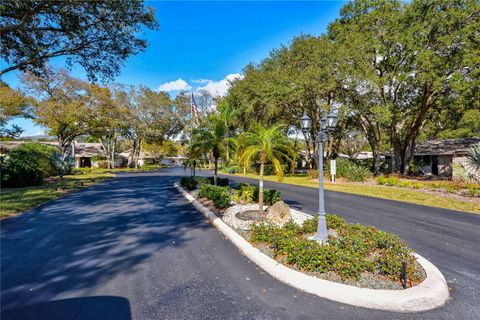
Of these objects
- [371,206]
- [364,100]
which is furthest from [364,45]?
[371,206]

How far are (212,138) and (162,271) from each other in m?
7.63

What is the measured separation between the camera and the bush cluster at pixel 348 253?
12.7 feet

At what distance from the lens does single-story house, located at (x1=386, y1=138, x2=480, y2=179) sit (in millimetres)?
21597

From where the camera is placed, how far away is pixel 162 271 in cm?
430

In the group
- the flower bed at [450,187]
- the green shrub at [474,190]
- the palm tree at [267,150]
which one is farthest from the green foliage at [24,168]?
the green shrub at [474,190]

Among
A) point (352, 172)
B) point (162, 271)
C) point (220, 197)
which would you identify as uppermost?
point (352, 172)

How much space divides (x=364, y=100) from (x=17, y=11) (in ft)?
75.9

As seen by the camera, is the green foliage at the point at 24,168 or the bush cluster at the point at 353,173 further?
the bush cluster at the point at 353,173

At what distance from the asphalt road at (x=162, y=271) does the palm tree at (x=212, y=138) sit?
13.8ft

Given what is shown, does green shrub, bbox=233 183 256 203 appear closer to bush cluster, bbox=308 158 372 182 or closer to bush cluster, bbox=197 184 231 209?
bush cluster, bbox=197 184 231 209

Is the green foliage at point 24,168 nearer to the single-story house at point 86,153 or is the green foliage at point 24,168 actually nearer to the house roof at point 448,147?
the single-story house at point 86,153

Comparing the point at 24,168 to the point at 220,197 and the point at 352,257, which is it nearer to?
the point at 220,197

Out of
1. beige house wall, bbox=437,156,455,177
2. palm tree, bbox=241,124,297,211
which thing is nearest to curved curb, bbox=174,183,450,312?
palm tree, bbox=241,124,297,211

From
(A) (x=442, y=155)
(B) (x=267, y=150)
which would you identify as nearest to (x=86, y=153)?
(B) (x=267, y=150)
